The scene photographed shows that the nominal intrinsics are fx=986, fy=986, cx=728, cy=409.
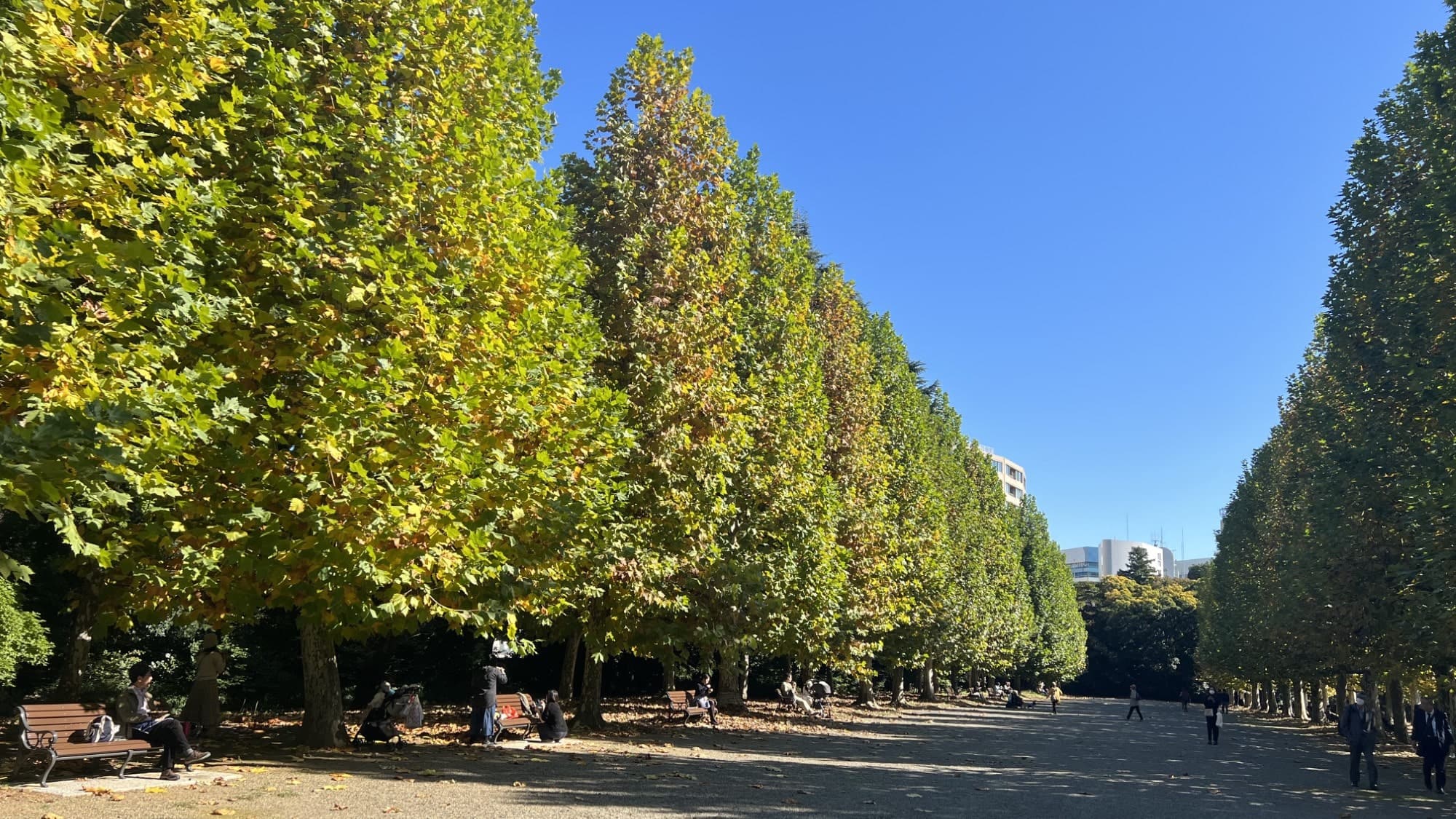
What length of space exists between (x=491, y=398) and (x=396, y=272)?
2.11 meters

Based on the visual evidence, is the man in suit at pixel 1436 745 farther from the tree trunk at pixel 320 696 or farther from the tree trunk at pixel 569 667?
the tree trunk at pixel 320 696

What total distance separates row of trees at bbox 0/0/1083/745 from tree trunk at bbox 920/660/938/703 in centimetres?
3585

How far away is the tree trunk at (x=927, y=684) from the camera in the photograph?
58.2 metres

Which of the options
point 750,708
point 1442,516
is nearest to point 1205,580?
point 750,708

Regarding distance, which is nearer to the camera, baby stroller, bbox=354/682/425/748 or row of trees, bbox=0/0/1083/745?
row of trees, bbox=0/0/1083/745

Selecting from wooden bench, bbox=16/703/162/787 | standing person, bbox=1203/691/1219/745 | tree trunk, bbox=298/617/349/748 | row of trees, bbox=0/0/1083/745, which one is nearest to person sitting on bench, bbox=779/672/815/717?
row of trees, bbox=0/0/1083/745

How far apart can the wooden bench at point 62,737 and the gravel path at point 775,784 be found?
0.57 m

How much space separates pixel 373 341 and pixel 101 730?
541 centimetres

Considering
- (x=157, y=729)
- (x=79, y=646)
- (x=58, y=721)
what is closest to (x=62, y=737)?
(x=58, y=721)

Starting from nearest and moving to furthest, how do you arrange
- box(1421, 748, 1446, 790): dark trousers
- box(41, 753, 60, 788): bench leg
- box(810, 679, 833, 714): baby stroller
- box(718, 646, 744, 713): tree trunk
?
box(41, 753, 60, 788): bench leg, box(1421, 748, 1446, 790): dark trousers, box(718, 646, 744, 713): tree trunk, box(810, 679, 833, 714): baby stroller

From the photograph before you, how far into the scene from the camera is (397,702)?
15766 millimetres

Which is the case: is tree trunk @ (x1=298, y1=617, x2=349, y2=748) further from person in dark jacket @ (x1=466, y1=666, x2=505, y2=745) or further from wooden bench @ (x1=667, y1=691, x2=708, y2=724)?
wooden bench @ (x1=667, y1=691, x2=708, y2=724)

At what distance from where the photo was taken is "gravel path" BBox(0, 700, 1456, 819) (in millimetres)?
10414

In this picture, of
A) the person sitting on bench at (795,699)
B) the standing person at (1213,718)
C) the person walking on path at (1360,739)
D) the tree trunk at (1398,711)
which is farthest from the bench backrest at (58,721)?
the tree trunk at (1398,711)
